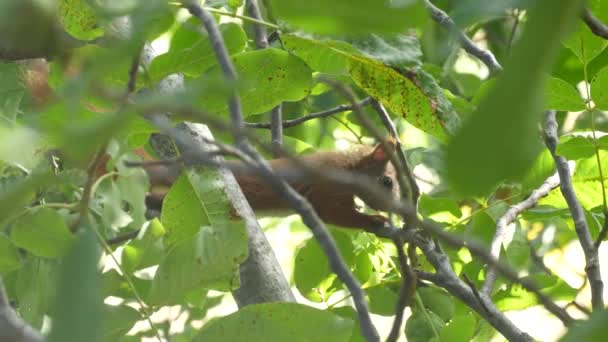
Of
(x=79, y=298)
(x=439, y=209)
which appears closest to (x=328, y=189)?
(x=439, y=209)

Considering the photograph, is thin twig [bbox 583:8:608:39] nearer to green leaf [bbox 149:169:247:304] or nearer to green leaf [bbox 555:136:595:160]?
green leaf [bbox 555:136:595:160]

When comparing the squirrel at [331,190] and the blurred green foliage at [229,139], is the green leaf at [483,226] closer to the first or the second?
the blurred green foliage at [229,139]

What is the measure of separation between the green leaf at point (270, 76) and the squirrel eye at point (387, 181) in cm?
182

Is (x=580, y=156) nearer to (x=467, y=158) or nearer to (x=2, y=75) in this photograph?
(x=2, y=75)

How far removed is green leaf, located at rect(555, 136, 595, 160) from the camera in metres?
1.38

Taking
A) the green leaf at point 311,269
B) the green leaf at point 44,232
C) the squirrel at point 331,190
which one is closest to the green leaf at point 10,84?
the green leaf at point 44,232

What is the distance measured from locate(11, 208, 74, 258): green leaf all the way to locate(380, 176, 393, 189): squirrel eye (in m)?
2.19

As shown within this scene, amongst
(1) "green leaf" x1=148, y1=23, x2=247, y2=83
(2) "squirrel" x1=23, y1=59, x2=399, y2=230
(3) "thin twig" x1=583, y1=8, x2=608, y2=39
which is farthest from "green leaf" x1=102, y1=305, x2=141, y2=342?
(2) "squirrel" x1=23, y1=59, x2=399, y2=230

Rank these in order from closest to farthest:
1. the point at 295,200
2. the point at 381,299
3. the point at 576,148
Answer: the point at 295,200 < the point at 576,148 < the point at 381,299

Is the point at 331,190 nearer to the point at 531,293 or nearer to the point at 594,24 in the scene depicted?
the point at 531,293

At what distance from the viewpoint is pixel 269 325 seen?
2.98ft

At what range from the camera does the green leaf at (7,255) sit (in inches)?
46.3

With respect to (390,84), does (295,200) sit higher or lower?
higher

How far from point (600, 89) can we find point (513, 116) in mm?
1110
